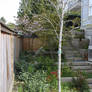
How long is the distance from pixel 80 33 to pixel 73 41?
1.22 m

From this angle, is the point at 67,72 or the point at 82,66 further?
the point at 82,66

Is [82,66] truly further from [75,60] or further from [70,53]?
[70,53]

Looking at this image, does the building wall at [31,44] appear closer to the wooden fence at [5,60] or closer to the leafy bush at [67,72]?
the leafy bush at [67,72]

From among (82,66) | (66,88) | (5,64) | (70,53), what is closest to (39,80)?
(66,88)

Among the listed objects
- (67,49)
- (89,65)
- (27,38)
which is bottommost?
(89,65)

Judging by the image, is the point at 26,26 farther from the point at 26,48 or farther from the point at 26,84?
the point at 26,48

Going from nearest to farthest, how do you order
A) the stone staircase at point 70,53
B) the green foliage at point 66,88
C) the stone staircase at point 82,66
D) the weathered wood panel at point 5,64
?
the weathered wood panel at point 5,64 → the green foliage at point 66,88 → the stone staircase at point 82,66 → the stone staircase at point 70,53

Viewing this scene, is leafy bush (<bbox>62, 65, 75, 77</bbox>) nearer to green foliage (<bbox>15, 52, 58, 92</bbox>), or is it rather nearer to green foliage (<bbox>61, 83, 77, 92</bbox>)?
green foliage (<bbox>15, 52, 58, 92</bbox>)

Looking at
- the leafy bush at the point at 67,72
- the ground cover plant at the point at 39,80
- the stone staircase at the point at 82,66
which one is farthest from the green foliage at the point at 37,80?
the stone staircase at the point at 82,66

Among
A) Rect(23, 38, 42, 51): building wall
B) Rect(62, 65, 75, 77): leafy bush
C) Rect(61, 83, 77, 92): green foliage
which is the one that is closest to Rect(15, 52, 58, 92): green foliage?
Rect(61, 83, 77, 92): green foliage

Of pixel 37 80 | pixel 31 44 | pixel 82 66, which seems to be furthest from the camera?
pixel 31 44

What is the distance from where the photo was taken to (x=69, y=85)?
5.23 metres

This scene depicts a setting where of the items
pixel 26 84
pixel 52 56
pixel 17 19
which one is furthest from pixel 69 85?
pixel 17 19

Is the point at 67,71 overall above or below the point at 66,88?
above
